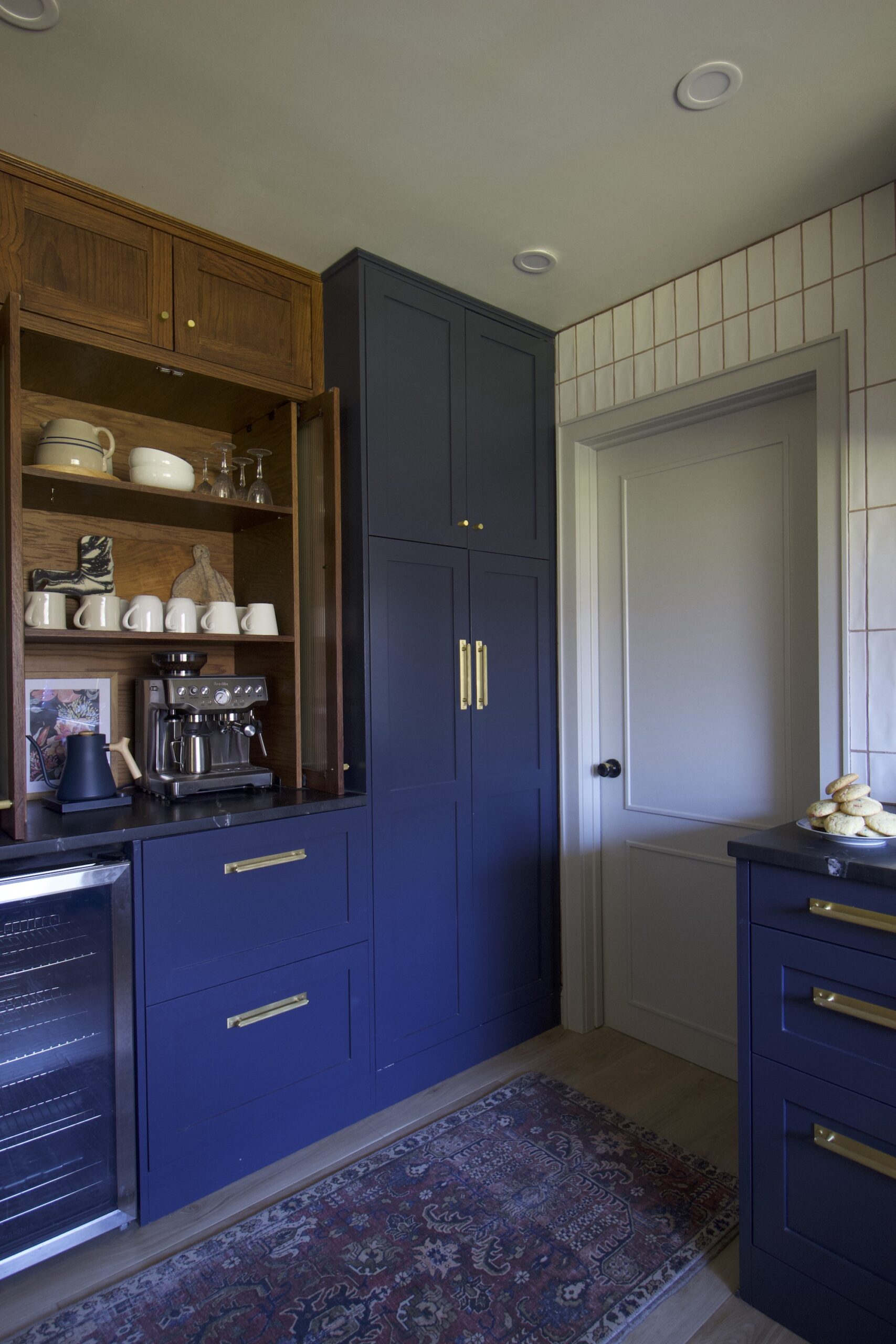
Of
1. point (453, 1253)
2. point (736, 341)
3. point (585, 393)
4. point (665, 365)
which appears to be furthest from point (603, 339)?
point (453, 1253)

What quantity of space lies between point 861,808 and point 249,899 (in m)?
1.44

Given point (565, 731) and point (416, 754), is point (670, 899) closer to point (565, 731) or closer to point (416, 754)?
point (565, 731)

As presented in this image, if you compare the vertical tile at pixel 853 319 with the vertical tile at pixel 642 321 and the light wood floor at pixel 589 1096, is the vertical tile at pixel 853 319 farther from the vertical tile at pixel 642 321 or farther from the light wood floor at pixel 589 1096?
the light wood floor at pixel 589 1096

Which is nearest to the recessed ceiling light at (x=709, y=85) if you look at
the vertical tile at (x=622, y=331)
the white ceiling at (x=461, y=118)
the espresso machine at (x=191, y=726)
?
the white ceiling at (x=461, y=118)

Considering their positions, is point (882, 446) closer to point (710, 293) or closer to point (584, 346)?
point (710, 293)

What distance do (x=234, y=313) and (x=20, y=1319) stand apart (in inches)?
95.3

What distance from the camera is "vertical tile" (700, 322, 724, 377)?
7.46 ft

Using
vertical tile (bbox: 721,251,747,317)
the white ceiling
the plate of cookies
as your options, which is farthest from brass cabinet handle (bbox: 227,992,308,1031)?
vertical tile (bbox: 721,251,747,317)

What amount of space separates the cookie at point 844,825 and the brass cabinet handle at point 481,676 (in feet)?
3.80

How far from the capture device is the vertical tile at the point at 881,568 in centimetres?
187

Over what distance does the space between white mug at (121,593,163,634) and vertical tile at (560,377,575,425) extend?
5.15 ft

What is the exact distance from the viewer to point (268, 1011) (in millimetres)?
1936

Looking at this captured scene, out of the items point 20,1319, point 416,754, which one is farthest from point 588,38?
point 20,1319

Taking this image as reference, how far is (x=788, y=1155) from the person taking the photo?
4.83 ft
